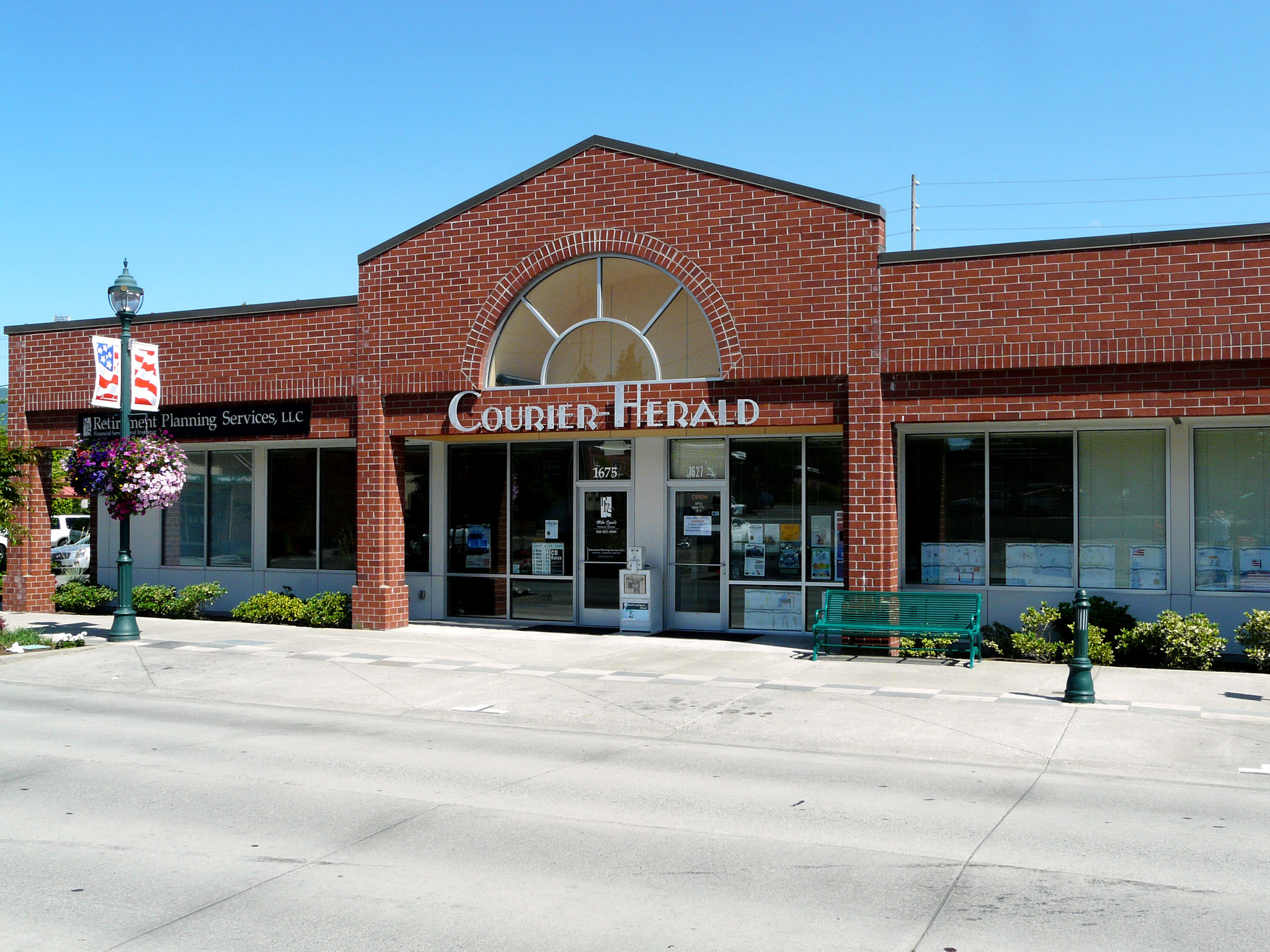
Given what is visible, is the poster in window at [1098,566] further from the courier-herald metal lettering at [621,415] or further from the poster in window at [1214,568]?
the courier-herald metal lettering at [621,415]

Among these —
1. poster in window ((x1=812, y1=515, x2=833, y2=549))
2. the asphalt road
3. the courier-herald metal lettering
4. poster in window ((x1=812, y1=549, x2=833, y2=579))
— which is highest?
the courier-herald metal lettering

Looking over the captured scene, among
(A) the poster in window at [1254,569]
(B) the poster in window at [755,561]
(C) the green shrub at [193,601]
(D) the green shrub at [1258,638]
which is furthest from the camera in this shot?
(C) the green shrub at [193,601]

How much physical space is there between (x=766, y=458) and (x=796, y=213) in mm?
3836

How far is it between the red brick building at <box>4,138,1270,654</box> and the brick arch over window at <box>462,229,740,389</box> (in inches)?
1.6

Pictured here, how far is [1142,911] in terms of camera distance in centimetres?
594

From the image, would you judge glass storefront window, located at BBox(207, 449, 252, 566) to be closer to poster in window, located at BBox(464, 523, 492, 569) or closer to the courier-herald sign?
the courier-herald sign

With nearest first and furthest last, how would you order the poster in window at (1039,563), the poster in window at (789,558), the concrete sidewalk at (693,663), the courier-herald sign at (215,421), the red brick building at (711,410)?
the concrete sidewalk at (693,663)
the red brick building at (711,410)
the poster in window at (1039,563)
the poster in window at (789,558)
the courier-herald sign at (215,421)

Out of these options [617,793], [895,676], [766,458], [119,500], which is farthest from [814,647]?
[119,500]

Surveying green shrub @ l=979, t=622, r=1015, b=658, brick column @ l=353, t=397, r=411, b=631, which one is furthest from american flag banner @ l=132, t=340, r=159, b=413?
green shrub @ l=979, t=622, r=1015, b=658

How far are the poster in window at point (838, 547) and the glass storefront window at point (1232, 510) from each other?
4.79 meters

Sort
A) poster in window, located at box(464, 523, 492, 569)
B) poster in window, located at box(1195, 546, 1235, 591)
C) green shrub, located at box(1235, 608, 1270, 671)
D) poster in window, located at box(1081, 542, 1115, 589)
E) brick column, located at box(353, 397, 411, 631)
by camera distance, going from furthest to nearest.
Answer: poster in window, located at box(464, 523, 492, 569)
brick column, located at box(353, 397, 411, 631)
poster in window, located at box(1081, 542, 1115, 589)
poster in window, located at box(1195, 546, 1235, 591)
green shrub, located at box(1235, 608, 1270, 671)

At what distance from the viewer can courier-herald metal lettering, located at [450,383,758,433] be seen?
1642cm

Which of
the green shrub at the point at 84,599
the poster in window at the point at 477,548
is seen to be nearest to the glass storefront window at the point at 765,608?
the poster in window at the point at 477,548

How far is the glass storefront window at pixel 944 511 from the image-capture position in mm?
16516
